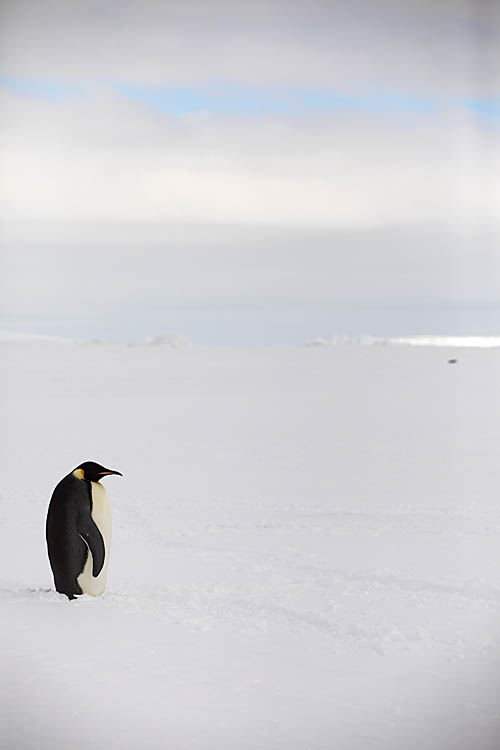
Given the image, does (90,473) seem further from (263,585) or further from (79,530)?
(263,585)

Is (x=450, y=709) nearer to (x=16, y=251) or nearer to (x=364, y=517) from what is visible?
(x=364, y=517)

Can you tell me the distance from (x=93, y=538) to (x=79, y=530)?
0.09 feet

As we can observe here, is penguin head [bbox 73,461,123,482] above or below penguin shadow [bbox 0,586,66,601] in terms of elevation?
above

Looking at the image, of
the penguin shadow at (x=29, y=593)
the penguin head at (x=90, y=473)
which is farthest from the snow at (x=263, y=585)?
the penguin head at (x=90, y=473)

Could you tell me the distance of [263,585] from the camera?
1843 mm

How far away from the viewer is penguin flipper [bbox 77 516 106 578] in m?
1.64

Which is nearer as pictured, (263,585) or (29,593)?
(29,593)

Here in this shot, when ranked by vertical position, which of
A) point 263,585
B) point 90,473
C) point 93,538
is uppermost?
point 90,473

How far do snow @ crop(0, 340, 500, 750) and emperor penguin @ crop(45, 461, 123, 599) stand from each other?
0.05 meters

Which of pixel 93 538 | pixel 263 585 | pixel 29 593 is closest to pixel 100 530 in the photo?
pixel 93 538

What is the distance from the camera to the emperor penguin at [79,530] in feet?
5.39

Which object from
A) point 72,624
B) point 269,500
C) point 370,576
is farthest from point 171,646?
point 269,500

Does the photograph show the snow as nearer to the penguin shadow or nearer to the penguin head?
the penguin shadow

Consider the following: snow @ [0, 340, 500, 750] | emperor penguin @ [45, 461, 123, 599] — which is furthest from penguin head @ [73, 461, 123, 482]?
snow @ [0, 340, 500, 750]
